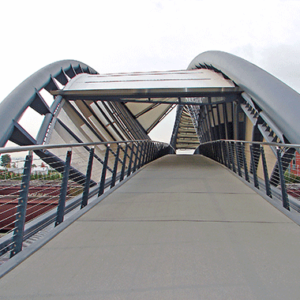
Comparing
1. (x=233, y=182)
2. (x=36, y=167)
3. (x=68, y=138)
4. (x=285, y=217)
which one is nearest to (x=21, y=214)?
(x=36, y=167)

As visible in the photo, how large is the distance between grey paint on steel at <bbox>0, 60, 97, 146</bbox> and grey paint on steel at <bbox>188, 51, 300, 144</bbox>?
7.52 m

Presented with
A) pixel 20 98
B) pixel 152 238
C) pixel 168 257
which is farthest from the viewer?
pixel 20 98

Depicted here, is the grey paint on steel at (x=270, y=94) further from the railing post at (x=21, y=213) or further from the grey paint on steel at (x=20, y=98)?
the grey paint on steel at (x=20, y=98)

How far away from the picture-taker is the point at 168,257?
2350 mm

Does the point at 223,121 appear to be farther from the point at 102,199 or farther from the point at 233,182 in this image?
the point at 102,199

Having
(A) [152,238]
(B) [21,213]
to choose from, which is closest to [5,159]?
(B) [21,213]

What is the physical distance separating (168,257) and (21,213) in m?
1.38

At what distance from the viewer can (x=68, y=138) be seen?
11.4 metres

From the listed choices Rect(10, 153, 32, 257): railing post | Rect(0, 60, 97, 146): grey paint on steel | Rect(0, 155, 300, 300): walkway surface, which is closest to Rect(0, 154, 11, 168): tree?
Rect(10, 153, 32, 257): railing post

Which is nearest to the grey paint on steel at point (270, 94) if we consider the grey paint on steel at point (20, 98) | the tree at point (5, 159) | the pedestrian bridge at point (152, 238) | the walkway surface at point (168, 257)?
the pedestrian bridge at point (152, 238)

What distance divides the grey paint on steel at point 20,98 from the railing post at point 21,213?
19.5 feet

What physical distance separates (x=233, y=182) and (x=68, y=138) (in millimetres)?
7456

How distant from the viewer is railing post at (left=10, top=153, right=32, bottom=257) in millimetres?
2436

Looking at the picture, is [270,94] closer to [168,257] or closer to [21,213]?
[168,257]
